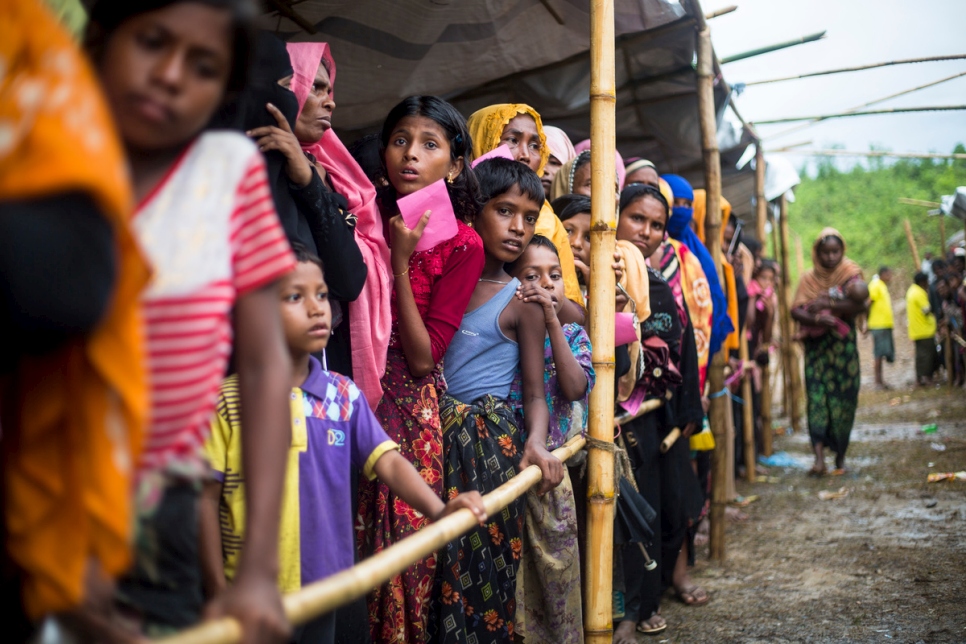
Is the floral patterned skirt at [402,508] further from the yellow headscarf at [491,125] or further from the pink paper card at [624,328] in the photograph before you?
the yellow headscarf at [491,125]

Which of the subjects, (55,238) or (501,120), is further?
(501,120)

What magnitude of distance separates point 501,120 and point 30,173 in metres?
3.03

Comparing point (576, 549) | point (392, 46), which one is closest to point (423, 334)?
point (576, 549)

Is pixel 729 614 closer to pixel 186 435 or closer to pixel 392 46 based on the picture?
pixel 392 46

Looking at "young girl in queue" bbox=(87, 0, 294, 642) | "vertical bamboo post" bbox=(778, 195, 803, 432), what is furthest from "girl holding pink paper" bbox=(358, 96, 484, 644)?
"vertical bamboo post" bbox=(778, 195, 803, 432)

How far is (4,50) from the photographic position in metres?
0.94

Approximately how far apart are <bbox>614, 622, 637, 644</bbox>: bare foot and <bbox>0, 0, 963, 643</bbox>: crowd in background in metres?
0.02

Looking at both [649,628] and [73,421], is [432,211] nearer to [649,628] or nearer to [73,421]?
[73,421]

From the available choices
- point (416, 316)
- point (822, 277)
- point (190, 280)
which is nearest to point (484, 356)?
point (416, 316)

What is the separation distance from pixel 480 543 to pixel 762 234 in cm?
764

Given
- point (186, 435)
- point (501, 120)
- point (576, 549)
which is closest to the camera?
point (186, 435)

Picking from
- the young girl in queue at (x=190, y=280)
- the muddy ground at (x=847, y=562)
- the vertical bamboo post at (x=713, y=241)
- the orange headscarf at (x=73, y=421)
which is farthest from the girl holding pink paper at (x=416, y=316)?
the vertical bamboo post at (x=713, y=241)

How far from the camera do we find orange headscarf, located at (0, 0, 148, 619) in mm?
954

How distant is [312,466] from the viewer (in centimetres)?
199
